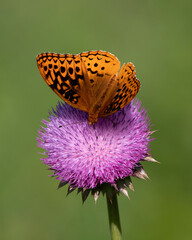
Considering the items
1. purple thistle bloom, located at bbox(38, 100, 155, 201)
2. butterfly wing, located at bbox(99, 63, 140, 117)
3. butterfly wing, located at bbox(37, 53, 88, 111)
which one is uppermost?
butterfly wing, located at bbox(37, 53, 88, 111)

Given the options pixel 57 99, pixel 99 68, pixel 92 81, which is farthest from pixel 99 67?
pixel 57 99

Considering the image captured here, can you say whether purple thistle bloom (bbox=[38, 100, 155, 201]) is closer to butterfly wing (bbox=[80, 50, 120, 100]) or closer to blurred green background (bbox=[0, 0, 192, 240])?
butterfly wing (bbox=[80, 50, 120, 100])

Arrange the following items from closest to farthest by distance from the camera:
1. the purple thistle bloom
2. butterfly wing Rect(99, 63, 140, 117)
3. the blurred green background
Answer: butterfly wing Rect(99, 63, 140, 117) < the purple thistle bloom < the blurred green background

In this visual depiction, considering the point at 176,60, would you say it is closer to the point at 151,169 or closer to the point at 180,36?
the point at 180,36

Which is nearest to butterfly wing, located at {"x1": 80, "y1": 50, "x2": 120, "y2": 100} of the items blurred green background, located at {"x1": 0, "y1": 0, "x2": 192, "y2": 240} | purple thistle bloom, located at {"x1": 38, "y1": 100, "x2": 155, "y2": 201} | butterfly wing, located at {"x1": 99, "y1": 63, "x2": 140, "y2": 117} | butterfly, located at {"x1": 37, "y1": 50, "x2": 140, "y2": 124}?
butterfly, located at {"x1": 37, "y1": 50, "x2": 140, "y2": 124}

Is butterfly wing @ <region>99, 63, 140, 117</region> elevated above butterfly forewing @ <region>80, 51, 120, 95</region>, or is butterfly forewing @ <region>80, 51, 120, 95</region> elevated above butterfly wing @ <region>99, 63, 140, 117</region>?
butterfly forewing @ <region>80, 51, 120, 95</region>

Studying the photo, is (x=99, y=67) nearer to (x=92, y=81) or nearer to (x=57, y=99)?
(x=92, y=81)

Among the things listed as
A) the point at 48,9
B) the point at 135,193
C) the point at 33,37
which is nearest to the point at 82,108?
the point at 135,193
